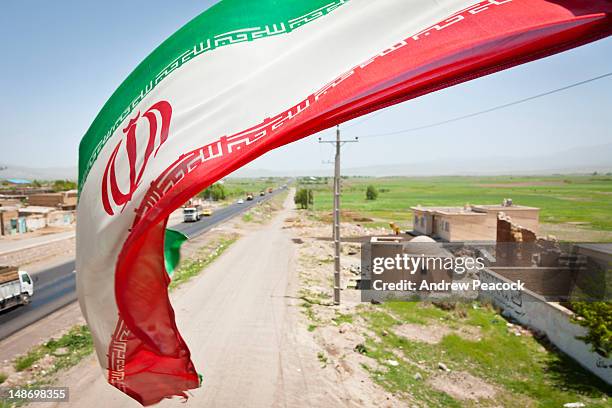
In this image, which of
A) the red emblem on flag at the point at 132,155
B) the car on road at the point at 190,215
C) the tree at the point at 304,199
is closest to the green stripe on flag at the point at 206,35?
the red emblem on flag at the point at 132,155

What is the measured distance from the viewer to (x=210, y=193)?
9512 centimetres

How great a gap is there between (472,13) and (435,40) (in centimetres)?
25

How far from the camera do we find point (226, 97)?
10.0ft

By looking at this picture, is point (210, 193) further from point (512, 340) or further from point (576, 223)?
point (512, 340)

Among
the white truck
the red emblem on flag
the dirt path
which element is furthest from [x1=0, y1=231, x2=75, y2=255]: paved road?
the red emblem on flag

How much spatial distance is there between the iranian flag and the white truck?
15636mm

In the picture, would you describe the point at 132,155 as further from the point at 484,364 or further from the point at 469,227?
the point at 469,227

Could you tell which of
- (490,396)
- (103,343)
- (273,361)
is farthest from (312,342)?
(103,343)

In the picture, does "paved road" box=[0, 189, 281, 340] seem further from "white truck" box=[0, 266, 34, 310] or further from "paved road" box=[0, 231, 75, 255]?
"paved road" box=[0, 231, 75, 255]

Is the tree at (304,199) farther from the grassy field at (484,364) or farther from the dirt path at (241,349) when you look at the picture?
the grassy field at (484,364)

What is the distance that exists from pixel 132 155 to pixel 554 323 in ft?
49.8

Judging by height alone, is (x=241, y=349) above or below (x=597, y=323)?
below

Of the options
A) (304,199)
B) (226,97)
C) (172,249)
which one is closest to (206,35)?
(226,97)

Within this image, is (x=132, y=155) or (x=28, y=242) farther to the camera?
(x=28, y=242)
